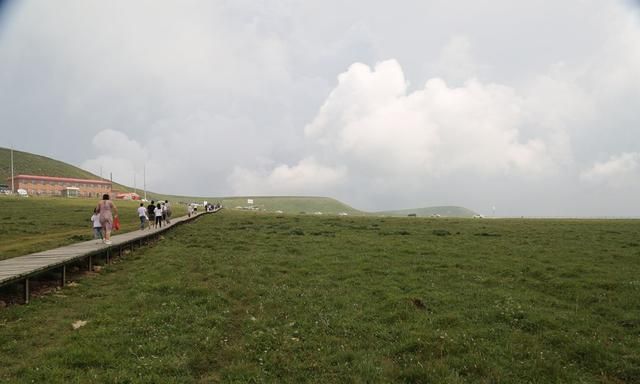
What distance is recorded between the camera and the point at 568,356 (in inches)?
419

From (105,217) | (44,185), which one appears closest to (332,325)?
(105,217)

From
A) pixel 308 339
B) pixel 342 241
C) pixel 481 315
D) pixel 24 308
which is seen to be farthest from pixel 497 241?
pixel 24 308

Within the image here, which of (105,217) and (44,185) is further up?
Result: (44,185)

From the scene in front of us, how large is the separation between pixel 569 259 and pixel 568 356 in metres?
19.0

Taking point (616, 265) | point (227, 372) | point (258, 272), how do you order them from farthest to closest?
1. point (616, 265)
2. point (258, 272)
3. point (227, 372)

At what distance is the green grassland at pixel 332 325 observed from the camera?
30.8 feet

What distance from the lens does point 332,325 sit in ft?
41.7

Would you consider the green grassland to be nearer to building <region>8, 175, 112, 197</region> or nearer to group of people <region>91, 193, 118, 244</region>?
group of people <region>91, 193, 118, 244</region>

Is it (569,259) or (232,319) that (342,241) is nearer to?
(569,259)

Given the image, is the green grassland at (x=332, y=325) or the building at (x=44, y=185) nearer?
the green grassland at (x=332, y=325)

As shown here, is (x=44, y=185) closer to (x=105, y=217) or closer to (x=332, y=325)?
(x=105, y=217)

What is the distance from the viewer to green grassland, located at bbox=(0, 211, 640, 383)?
939 centimetres

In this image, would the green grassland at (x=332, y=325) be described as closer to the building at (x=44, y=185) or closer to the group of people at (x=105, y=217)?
the group of people at (x=105, y=217)

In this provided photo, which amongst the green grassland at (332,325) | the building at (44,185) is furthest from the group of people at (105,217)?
the building at (44,185)
